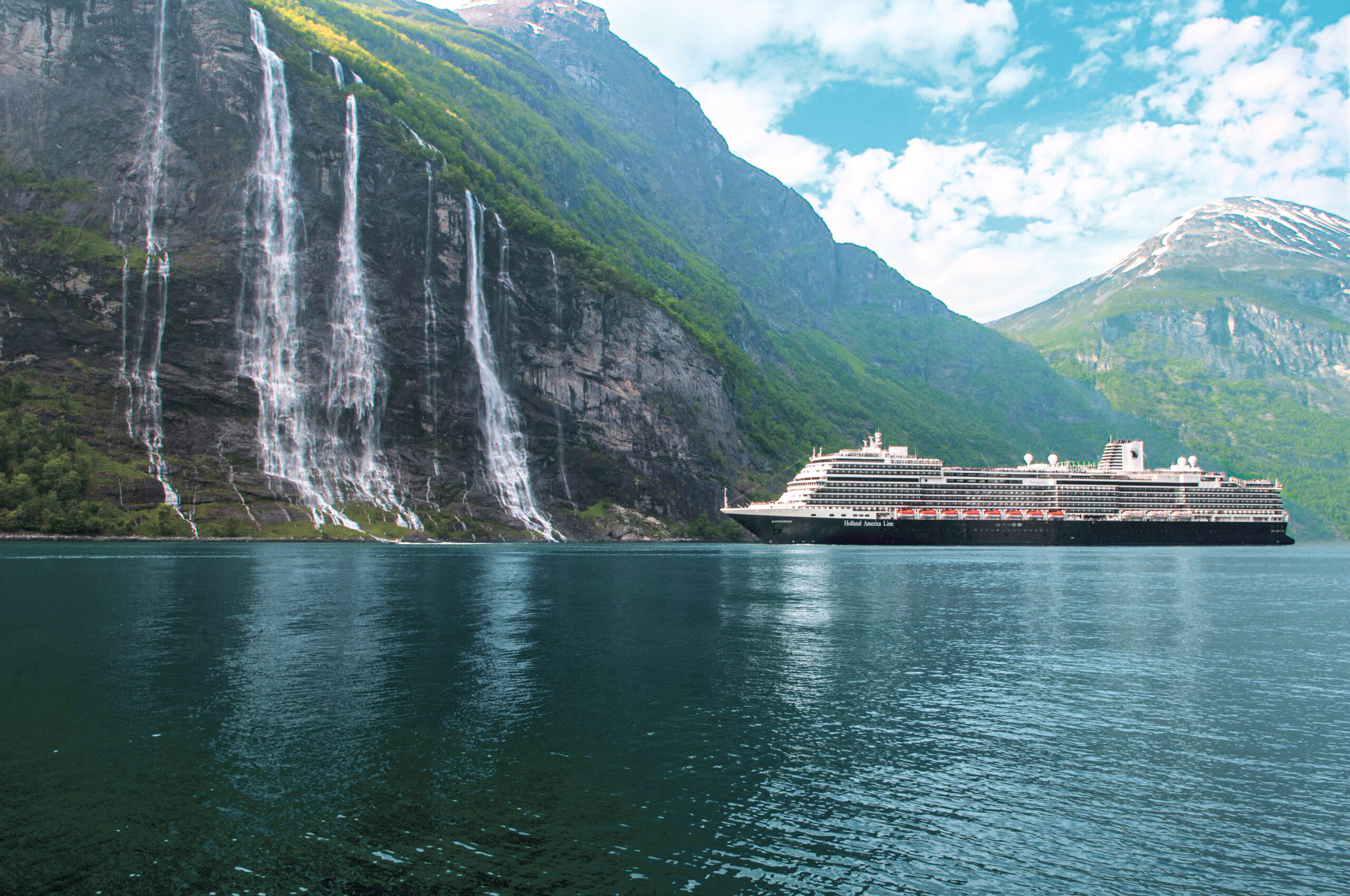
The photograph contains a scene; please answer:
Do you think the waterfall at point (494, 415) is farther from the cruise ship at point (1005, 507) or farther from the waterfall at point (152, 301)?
the waterfall at point (152, 301)

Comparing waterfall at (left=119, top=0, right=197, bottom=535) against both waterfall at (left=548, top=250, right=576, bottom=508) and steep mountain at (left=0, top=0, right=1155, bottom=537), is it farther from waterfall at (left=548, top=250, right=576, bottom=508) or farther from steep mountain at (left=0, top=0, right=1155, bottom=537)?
waterfall at (left=548, top=250, right=576, bottom=508)

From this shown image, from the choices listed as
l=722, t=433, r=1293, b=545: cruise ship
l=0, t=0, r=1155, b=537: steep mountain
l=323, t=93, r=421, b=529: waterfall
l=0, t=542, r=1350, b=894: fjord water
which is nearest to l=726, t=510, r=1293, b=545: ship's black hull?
l=722, t=433, r=1293, b=545: cruise ship

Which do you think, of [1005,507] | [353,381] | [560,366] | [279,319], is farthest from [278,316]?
[1005,507]

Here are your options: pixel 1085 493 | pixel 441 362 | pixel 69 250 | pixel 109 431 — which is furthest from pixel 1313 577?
pixel 69 250

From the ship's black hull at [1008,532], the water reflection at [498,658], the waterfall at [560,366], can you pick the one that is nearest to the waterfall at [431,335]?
the waterfall at [560,366]

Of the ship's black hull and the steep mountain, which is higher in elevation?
the steep mountain

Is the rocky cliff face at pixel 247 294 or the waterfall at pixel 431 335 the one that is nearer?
the rocky cliff face at pixel 247 294

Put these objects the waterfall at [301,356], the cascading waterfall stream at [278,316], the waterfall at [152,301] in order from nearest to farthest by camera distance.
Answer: the waterfall at [152,301], the cascading waterfall stream at [278,316], the waterfall at [301,356]

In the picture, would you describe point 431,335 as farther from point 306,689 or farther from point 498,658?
point 306,689
